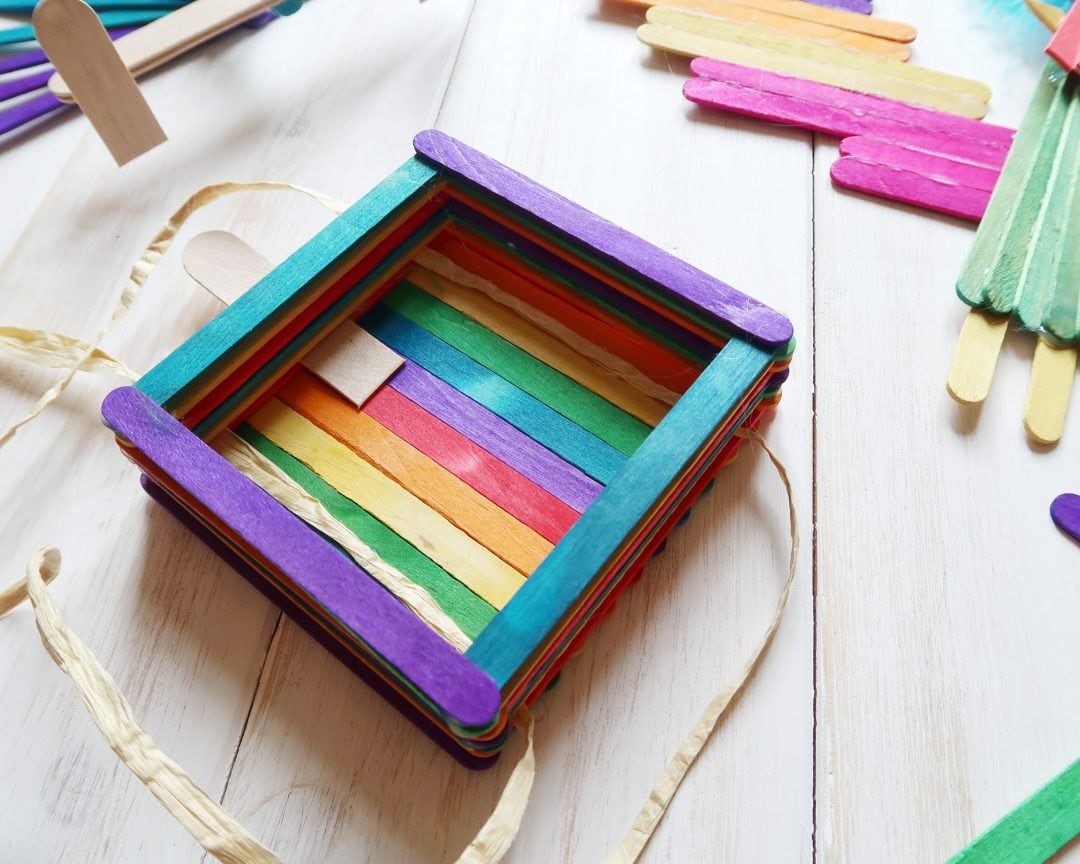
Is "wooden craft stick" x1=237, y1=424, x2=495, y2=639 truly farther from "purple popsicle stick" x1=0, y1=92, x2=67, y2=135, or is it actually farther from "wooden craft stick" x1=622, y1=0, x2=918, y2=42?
"wooden craft stick" x1=622, y1=0, x2=918, y2=42

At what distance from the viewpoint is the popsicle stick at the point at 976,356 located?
705mm

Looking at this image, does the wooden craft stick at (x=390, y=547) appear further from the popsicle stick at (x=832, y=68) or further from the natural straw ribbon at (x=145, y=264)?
the popsicle stick at (x=832, y=68)

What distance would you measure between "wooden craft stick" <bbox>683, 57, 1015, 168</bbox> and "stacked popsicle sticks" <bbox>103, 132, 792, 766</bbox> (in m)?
0.31

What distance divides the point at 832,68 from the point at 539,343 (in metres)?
0.45

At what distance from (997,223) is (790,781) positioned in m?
0.51

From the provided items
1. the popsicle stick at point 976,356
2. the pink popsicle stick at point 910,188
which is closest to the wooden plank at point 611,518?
the popsicle stick at point 976,356

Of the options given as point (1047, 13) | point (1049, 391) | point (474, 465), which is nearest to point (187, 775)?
point (474, 465)

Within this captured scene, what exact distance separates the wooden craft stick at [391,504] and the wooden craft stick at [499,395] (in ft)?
0.30

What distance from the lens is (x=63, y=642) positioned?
0.57 metres

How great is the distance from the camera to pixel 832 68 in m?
0.89

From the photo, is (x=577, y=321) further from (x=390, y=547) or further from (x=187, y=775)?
(x=187, y=775)

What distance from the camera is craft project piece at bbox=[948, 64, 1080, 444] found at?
710 mm

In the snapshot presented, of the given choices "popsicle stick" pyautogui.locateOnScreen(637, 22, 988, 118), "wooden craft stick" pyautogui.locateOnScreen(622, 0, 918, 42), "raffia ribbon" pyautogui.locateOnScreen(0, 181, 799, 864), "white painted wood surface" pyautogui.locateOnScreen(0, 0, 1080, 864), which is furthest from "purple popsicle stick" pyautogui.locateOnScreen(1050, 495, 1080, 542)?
"wooden craft stick" pyautogui.locateOnScreen(622, 0, 918, 42)

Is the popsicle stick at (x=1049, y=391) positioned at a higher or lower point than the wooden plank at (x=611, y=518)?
lower
